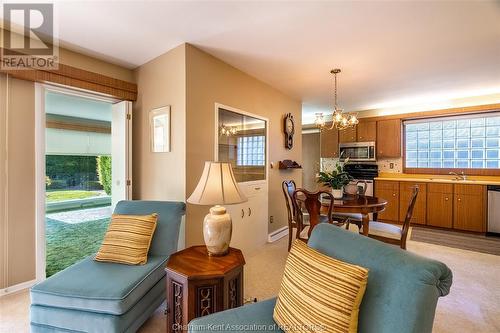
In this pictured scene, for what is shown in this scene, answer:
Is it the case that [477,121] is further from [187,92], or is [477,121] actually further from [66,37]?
[66,37]

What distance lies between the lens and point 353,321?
36.5 inches

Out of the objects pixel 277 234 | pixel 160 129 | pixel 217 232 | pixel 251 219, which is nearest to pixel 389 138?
pixel 277 234

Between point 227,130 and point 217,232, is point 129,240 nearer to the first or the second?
point 217,232

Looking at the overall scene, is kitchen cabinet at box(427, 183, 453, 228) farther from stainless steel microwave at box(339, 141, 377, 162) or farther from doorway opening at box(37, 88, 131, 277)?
doorway opening at box(37, 88, 131, 277)

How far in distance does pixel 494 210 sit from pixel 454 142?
145 centimetres

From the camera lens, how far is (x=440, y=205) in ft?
14.2

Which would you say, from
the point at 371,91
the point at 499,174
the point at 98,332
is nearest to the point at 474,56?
the point at 371,91

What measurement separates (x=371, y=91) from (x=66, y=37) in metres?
4.32

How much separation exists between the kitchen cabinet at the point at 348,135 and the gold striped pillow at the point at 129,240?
4.91 meters

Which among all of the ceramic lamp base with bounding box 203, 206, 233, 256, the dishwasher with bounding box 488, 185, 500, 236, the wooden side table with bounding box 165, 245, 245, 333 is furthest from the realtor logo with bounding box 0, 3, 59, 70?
the dishwasher with bounding box 488, 185, 500, 236

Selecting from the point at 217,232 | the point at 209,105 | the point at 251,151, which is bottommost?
the point at 217,232

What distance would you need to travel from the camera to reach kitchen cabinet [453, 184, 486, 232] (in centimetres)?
396

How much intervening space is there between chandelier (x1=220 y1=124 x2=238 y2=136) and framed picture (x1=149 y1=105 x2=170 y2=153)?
25.9 inches

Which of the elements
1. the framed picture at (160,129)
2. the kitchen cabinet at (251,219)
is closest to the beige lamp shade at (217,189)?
the framed picture at (160,129)
